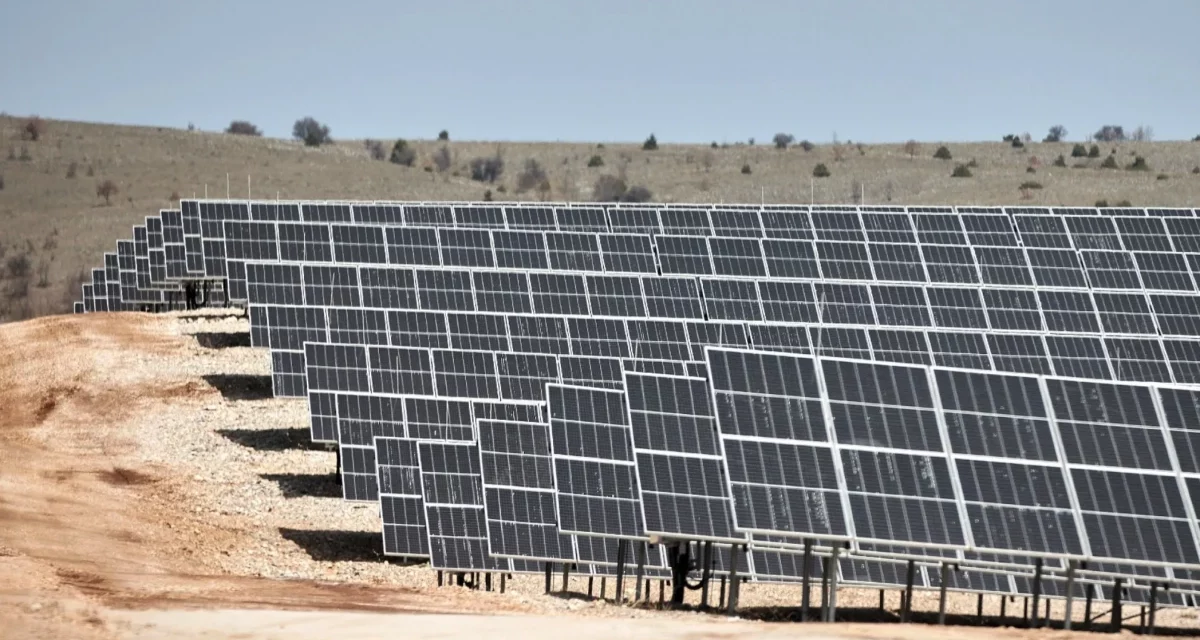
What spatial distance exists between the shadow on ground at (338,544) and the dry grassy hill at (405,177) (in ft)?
181

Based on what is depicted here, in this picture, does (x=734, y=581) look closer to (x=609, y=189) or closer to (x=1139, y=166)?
(x=609, y=189)

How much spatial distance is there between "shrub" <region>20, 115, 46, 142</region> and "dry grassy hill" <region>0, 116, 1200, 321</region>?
1.53 feet

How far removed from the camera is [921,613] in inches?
1131

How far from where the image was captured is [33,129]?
120625 millimetres

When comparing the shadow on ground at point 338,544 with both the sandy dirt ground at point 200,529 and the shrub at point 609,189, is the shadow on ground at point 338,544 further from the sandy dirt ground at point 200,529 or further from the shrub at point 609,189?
the shrub at point 609,189

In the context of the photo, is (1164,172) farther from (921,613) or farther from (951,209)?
(921,613)

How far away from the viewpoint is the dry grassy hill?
3898 inches

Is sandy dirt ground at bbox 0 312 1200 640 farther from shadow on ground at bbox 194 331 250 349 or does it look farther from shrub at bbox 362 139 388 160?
shrub at bbox 362 139 388 160

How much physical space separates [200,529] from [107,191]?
7397 cm

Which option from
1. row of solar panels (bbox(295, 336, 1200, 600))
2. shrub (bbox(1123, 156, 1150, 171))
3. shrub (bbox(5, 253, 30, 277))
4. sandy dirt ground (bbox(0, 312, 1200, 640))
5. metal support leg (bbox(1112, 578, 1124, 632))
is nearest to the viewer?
sandy dirt ground (bbox(0, 312, 1200, 640))

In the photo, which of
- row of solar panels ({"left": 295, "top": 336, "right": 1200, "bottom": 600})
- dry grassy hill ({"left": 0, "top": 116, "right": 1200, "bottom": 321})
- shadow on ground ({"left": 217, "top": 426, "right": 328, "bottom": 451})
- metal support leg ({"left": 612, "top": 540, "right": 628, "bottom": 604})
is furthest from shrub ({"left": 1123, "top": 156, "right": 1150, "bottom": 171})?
metal support leg ({"left": 612, "top": 540, "right": 628, "bottom": 604})

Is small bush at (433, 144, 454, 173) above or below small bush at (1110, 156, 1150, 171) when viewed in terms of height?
above

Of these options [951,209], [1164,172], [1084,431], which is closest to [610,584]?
[1084,431]

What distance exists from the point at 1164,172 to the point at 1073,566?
315 ft
